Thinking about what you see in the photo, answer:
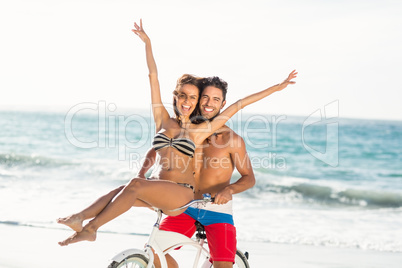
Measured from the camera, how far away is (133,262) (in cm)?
330

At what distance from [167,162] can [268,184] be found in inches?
446

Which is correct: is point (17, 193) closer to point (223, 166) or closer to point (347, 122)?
point (223, 166)

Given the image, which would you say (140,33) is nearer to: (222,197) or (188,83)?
(188,83)

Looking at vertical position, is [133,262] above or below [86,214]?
below

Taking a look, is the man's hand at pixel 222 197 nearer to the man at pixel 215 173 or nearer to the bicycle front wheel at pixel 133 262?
the man at pixel 215 173

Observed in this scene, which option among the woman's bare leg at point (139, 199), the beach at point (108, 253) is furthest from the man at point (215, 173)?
the beach at point (108, 253)

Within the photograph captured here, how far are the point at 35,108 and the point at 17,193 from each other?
52.7 m

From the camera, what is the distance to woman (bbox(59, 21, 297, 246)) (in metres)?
3.12

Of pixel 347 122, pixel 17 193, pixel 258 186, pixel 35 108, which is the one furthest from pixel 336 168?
pixel 35 108

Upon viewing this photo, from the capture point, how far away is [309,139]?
30844mm

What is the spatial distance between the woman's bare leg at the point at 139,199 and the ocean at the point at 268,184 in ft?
14.0

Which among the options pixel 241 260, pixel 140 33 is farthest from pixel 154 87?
pixel 241 260

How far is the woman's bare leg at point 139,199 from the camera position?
3.10m

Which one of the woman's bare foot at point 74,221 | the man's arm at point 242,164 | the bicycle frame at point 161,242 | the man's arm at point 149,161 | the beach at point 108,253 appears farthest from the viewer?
the beach at point 108,253
